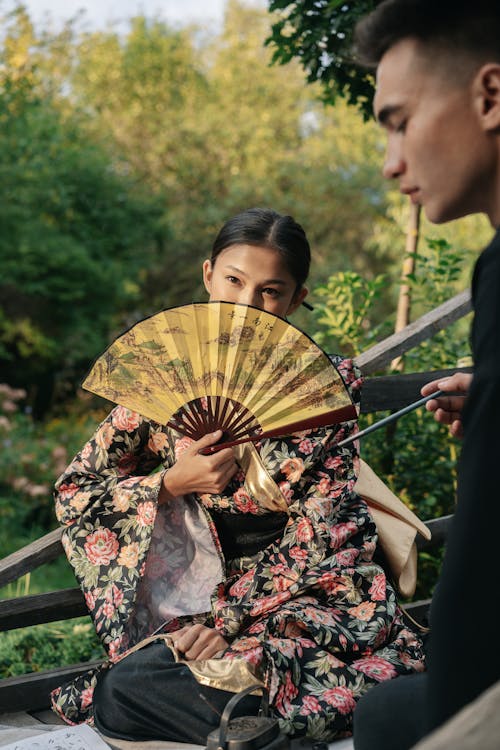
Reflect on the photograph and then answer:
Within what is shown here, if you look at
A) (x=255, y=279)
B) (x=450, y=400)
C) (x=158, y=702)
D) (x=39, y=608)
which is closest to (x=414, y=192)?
(x=450, y=400)

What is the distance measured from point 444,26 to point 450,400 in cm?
73

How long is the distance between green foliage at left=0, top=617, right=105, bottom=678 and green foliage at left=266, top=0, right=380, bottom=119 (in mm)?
2446

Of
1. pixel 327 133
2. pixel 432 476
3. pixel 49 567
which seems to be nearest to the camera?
pixel 432 476

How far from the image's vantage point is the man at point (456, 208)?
1032 mm

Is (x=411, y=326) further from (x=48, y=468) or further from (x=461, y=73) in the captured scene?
(x=48, y=468)

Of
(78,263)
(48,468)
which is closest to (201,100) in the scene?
(78,263)

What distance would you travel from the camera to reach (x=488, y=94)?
46.5 inches

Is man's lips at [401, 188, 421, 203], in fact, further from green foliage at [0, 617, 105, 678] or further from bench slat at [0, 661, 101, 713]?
green foliage at [0, 617, 105, 678]

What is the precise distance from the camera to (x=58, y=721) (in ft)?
8.11

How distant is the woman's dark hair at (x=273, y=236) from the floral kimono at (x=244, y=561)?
501 millimetres

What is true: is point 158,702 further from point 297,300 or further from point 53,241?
point 53,241

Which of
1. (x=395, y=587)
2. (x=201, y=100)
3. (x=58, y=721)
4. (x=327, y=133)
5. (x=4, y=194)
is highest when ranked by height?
(x=201, y=100)

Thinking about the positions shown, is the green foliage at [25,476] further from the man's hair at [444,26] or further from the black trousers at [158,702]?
the man's hair at [444,26]

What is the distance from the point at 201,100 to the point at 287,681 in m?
19.5
